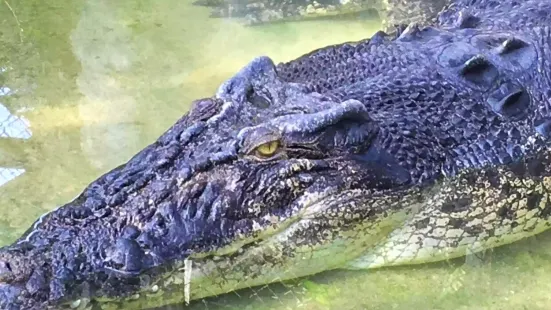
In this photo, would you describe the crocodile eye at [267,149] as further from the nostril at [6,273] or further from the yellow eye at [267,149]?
the nostril at [6,273]

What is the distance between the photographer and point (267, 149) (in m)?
2.59

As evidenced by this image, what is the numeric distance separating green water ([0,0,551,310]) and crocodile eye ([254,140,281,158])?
0.50 meters

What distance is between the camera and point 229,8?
17.1ft

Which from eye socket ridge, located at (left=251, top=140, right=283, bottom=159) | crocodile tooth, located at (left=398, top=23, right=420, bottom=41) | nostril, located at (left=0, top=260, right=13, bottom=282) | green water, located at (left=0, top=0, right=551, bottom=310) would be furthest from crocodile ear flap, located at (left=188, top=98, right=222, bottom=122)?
crocodile tooth, located at (left=398, top=23, right=420, bottom=41)

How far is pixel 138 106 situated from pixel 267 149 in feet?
5.04

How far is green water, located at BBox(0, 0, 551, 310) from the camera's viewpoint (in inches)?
110

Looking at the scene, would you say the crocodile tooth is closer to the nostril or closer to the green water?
the green water

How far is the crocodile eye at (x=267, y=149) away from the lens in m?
2.58

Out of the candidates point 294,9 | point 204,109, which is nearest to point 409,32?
point 204,109

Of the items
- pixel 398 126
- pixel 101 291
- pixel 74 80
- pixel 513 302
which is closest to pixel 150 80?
pixel 74 80

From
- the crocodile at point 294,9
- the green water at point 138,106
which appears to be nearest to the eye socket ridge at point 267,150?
the green water at point 138,106

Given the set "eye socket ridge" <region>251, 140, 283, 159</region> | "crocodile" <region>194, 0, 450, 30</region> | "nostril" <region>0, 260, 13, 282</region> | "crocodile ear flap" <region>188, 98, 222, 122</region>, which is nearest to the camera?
"nostril" <region>0, 260, 13, 282</region>

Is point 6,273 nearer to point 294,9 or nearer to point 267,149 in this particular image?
point 267,149

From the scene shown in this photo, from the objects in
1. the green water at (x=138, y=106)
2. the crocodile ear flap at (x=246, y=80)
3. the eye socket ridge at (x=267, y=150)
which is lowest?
the green water at (x=138, y=106)
